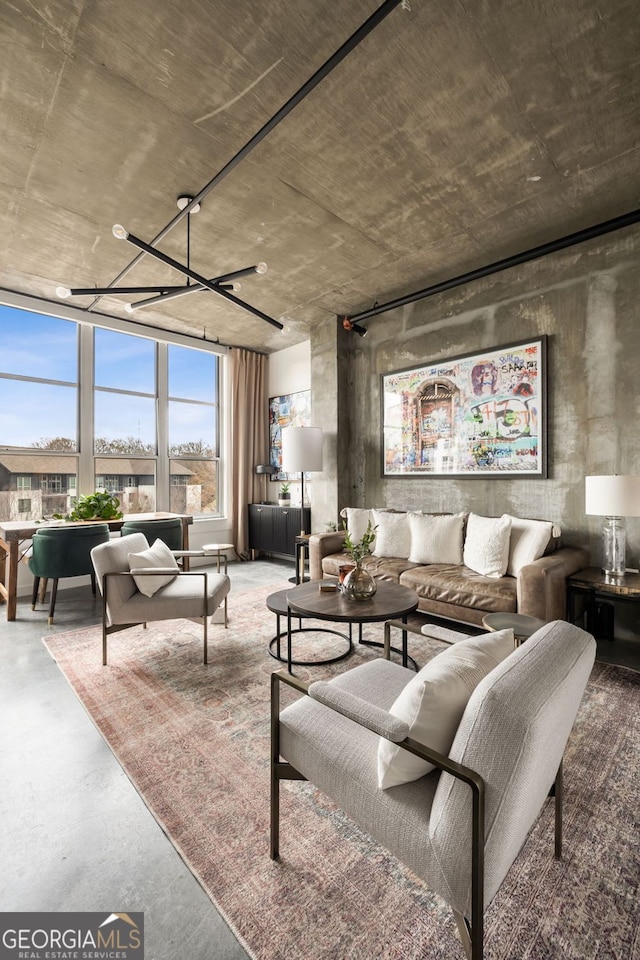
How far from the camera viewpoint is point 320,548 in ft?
14.7

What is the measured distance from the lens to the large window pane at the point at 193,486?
6.30m

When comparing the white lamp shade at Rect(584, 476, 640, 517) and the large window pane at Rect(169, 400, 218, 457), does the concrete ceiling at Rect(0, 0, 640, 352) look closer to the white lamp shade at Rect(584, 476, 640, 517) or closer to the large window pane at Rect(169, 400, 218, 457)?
the white lamp shade at Rect(584, 476, 640, 517)

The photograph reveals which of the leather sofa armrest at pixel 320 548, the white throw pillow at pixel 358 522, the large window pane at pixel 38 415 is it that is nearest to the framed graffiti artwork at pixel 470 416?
the white throw pillow at pixel 358 522

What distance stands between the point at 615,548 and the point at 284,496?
4.42 m

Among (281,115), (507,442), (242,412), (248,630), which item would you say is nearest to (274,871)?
(248,630)

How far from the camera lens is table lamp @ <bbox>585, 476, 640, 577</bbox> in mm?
2855

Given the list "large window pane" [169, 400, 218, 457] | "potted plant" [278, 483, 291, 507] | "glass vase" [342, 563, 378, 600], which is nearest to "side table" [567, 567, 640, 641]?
"glass vase" [342, 563, 378, 600]

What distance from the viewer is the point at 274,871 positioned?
4.59 ft

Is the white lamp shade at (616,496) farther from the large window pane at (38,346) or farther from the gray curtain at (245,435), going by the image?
the large window pane at (38,346)

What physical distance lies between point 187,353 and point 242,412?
3.73ft

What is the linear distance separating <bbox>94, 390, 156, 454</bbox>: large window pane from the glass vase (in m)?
4.13

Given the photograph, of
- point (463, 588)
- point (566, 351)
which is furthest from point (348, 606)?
point (566, 351)

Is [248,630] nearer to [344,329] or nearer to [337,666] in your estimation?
[337,666]

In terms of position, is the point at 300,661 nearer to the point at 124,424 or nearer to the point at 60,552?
the point at 60,552
